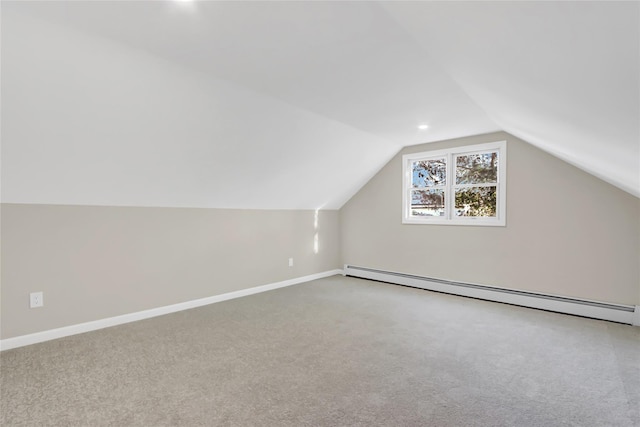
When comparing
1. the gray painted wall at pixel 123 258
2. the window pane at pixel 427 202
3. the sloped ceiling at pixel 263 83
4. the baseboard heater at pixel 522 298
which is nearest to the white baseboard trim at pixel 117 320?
the gray painted wall at pixel 123 258

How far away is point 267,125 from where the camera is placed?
11.0ft

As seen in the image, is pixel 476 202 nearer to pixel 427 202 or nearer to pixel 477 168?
pixel 477 168

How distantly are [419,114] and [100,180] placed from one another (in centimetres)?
321

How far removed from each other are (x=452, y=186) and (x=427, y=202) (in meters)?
0.47

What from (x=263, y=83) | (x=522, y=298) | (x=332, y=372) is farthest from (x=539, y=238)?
(x=263, y=83)

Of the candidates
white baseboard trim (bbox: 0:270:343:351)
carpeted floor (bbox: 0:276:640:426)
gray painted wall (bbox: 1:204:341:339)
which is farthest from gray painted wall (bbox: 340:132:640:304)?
white baseboard trim (bbox: 0:270:343:351)

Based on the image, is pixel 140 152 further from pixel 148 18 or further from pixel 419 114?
pixel 419 114

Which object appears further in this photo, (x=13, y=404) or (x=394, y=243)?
(x=394, y=243)

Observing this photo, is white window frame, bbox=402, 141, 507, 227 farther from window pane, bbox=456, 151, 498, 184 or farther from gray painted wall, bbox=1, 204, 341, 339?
gray painted wall, bbox=1, 204, 341, 339

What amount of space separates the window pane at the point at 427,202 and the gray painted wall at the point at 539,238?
23 cm

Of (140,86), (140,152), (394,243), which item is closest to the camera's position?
(140,86)

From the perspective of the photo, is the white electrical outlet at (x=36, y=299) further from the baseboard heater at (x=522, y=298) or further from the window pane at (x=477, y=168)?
the window pane at (x=477, y=168)

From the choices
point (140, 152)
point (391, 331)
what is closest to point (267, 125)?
point (140, 152)

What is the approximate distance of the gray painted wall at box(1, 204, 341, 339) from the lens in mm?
2889
